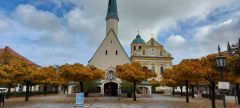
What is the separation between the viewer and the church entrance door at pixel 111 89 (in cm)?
5722

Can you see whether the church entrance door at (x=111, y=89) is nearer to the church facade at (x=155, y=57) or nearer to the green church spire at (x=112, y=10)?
the green church spire at (x=112, y=10)

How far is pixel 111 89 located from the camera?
57.6 metres

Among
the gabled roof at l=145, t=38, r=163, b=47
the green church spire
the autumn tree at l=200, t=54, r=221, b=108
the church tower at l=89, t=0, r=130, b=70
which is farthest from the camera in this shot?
the gabled roof at l=145, t=38, r=163, b=47

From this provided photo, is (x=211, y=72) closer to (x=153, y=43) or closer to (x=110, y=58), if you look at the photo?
(x=110, y=58)

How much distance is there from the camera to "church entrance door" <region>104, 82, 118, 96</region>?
188ft

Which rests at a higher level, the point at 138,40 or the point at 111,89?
the point at 138,40

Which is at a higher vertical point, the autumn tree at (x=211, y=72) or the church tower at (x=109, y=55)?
the church tower at (x=109, y=55)

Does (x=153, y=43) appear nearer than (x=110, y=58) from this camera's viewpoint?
No

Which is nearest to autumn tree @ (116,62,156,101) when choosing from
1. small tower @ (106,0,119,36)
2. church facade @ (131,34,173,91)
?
small tower @ (106,0,119,36)

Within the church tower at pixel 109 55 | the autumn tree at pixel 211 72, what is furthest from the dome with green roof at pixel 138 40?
the autumn tree at pixel 211 72

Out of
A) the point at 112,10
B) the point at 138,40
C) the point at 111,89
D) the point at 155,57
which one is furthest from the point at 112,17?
the point at 138,40

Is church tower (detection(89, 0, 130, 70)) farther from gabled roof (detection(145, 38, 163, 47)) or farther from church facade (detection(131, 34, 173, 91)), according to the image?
gabled roof (detection(145, 38, 163, 47))

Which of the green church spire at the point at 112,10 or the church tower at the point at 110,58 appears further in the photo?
the green church spire at the point at 112,10

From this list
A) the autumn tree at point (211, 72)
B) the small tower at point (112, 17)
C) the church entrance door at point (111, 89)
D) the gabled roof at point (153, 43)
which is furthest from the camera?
the gabled roof at point (153, 43)
